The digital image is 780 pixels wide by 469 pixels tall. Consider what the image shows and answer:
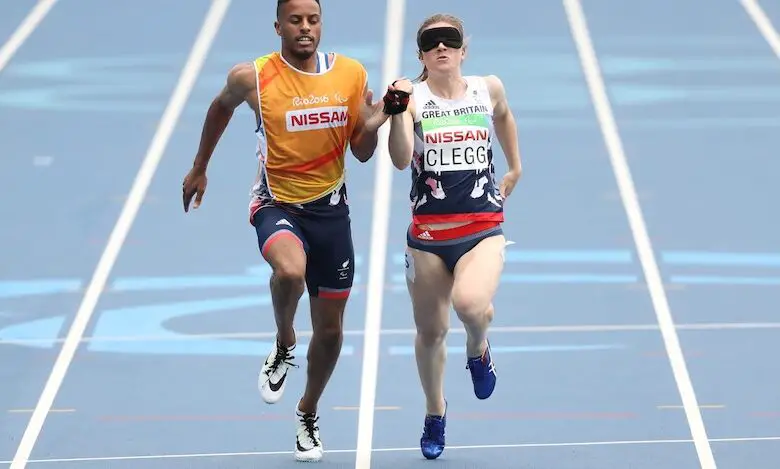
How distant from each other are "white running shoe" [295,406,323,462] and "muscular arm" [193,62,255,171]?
4.94ft

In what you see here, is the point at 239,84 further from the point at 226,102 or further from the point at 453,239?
the point at 453,239

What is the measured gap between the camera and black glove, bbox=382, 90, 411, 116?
7.43 m

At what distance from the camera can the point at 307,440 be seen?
28.4ft

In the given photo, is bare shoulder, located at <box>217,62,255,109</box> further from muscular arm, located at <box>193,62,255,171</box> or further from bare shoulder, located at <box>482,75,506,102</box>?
bare shoulder, located at <box>482,75,506,102</box>

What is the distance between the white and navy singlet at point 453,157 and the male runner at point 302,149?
27 cm

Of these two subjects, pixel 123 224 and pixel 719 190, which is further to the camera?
pixel 719 190

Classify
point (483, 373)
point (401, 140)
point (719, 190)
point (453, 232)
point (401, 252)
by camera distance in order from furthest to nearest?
point (719, 190) → point (401, 252) → point (483, 373) → point (453, 232) → point (401, 140)

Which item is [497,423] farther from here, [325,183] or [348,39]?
[348,39]

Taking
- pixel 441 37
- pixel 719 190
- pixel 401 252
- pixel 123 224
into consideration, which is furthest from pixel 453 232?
pixel 719 190

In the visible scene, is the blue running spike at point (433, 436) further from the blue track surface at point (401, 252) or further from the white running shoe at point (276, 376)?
the white running shoe at point (276, 376)

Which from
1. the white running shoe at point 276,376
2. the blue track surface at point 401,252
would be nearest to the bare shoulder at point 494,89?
the white running shoe at point 276,376

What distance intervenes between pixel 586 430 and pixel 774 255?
3166mm

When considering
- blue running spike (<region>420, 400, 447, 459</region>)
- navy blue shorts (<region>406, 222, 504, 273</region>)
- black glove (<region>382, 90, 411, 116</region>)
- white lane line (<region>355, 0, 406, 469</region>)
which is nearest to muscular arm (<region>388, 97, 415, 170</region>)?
black glove (<region>382, 90, 411, 116</region>)

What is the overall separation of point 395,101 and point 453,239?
913 millimetres
